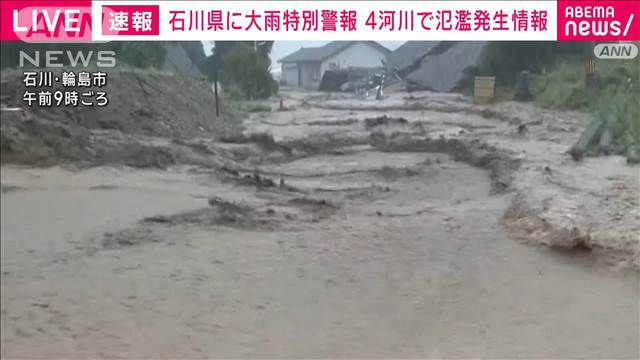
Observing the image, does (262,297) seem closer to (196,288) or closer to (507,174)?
(196,288)

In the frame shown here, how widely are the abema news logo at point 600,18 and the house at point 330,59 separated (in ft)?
2.62

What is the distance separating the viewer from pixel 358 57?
367cm

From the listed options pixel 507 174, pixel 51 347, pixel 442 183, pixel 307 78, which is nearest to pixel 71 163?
pixel 51 347

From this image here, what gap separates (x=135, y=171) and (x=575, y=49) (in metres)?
2.23

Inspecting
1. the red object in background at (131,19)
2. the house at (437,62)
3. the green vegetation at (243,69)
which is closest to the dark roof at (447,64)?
the house at (437,62)

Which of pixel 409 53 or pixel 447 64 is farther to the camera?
pixel 447 64

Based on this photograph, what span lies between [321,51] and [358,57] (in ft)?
0.67

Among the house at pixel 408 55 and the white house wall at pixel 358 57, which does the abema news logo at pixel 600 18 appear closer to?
the house at pixel 408 55

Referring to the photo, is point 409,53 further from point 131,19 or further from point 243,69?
point 131,19

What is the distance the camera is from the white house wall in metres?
3.55

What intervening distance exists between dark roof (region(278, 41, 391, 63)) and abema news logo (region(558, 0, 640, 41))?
0.80 m

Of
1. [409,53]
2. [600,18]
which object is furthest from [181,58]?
[600,18]

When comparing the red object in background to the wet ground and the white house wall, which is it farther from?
the white house wall

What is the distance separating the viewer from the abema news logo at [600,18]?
335 centimetres
